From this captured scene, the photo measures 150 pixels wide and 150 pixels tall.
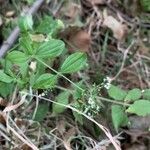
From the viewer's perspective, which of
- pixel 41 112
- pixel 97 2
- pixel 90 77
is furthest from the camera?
pixel 97 2

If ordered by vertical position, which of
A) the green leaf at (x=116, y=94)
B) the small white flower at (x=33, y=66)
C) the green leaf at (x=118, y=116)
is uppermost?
the small white flower at (x=33, y=66)

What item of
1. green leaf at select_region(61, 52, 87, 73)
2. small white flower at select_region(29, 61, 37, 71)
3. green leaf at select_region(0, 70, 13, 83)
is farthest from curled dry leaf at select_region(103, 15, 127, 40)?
green leaf at select_region(0, 70, 13, 83)

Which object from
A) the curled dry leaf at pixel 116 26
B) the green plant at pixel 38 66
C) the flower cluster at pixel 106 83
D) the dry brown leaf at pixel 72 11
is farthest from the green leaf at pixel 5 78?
the curled dry leaf at pixel 116 26

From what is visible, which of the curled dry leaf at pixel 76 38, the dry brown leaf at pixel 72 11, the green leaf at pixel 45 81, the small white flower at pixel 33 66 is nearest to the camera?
the green leaf at pixel 45 81

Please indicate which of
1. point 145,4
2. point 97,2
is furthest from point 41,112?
point 145,4

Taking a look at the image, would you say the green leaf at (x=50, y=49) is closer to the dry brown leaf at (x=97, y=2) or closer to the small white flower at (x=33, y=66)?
the small white flower at (x=33, y=66)

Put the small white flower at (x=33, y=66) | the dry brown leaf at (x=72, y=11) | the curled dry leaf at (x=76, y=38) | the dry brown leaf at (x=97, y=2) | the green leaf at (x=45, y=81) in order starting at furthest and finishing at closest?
the dry brown leaf at (x=97, y=2)
the dry brown leaf at (x=72, y=11)
the curled dry leaf at (x=76, y=38)
the small white flower at (x=33, y=66)
the green leaf at (x=45, y=81)

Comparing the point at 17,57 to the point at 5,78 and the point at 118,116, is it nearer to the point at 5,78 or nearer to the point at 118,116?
the point at 5,78
